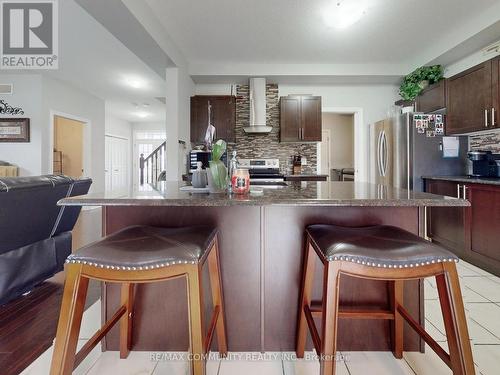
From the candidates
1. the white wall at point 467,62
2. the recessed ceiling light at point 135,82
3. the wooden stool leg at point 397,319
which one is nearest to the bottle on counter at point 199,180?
the wooden stool leg at point 397,319

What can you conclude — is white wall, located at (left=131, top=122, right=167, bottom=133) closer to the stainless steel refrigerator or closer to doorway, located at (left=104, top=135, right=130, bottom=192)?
doorway, located at (left=104, top=135, right=130, bottom=192)

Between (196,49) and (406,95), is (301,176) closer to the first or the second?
(406,95)

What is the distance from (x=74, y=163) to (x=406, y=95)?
6.69m

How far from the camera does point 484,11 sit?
3.04 m

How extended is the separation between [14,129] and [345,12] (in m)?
5.39

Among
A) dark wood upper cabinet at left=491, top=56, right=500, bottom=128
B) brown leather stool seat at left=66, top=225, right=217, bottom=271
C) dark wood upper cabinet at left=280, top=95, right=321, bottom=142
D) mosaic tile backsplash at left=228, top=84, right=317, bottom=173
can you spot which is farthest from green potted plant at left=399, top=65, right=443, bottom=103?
brown leather stool seat at left=66, top=225, right=217, bottom=271

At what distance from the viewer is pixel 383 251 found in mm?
1014

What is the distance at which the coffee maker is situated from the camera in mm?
3137

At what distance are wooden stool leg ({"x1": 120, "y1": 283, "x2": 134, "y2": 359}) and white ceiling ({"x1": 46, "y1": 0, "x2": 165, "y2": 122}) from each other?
301 cm

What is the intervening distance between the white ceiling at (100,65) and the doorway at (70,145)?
1.01m

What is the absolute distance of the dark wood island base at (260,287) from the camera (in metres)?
1.51

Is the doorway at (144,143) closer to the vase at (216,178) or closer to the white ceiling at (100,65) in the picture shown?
the white ceiling at (100,65)

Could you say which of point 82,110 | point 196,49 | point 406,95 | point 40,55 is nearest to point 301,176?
point 406,95

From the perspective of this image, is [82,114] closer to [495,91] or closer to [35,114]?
[35,114]
